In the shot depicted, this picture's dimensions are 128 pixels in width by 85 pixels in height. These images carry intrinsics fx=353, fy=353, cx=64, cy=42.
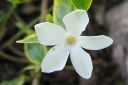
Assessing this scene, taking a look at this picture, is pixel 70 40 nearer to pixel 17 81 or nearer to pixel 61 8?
pixel 61 8

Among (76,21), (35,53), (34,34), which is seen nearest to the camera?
(76,21)

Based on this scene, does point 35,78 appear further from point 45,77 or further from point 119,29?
point 119,29

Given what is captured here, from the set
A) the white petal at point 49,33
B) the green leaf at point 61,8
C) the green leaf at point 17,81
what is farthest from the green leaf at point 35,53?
the white petal at point 49,33

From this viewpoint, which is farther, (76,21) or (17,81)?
(17,81)

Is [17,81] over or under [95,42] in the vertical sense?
under

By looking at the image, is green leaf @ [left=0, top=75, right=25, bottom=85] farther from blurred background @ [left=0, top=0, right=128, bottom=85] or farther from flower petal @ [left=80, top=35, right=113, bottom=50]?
flower petal @ [left=80, top=35, right=113, bottom=50]

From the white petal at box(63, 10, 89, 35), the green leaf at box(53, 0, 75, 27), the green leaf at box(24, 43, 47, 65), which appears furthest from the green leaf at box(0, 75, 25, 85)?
the white petal at box(63, 10, 89, 35)

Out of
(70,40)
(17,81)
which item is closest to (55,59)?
(70,40)

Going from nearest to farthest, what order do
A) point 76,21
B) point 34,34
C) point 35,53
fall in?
point 76,21, point 34,34, point 35,53
